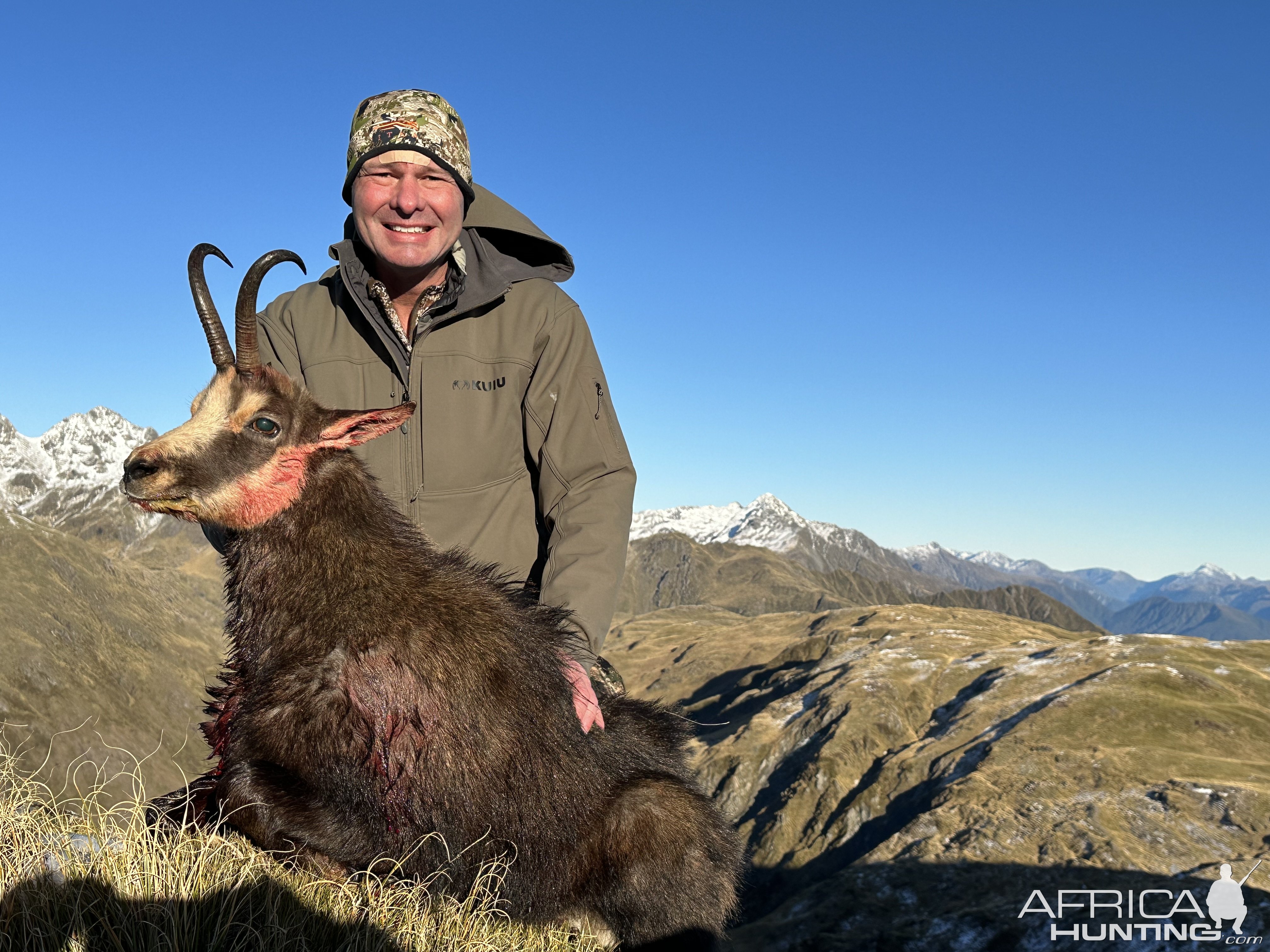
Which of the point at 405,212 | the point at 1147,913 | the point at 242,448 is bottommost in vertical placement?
the point at 1147,913

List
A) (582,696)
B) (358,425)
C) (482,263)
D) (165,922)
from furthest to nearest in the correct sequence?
(482,263), (582,696), (358,425), (165,922)

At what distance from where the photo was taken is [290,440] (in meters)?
7.04

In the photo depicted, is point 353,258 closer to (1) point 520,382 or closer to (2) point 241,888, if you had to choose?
(1) point 520,382

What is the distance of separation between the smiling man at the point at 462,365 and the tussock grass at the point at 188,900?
7.66 feet

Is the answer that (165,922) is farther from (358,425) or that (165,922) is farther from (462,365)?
(462,365)

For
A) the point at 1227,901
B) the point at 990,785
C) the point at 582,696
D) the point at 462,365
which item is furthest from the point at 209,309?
the point at 990,785

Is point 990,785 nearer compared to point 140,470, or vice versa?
point 140,470

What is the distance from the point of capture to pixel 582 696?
7375mm

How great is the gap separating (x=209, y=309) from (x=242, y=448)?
3.80 feet

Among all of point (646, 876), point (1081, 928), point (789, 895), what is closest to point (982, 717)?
point (789, 895)

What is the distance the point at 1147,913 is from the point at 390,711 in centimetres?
7303

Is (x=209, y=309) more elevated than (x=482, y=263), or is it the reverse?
(x=482, y=263)

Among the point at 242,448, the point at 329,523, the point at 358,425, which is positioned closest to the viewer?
the point at 242,448

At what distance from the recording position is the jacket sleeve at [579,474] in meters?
7.76
